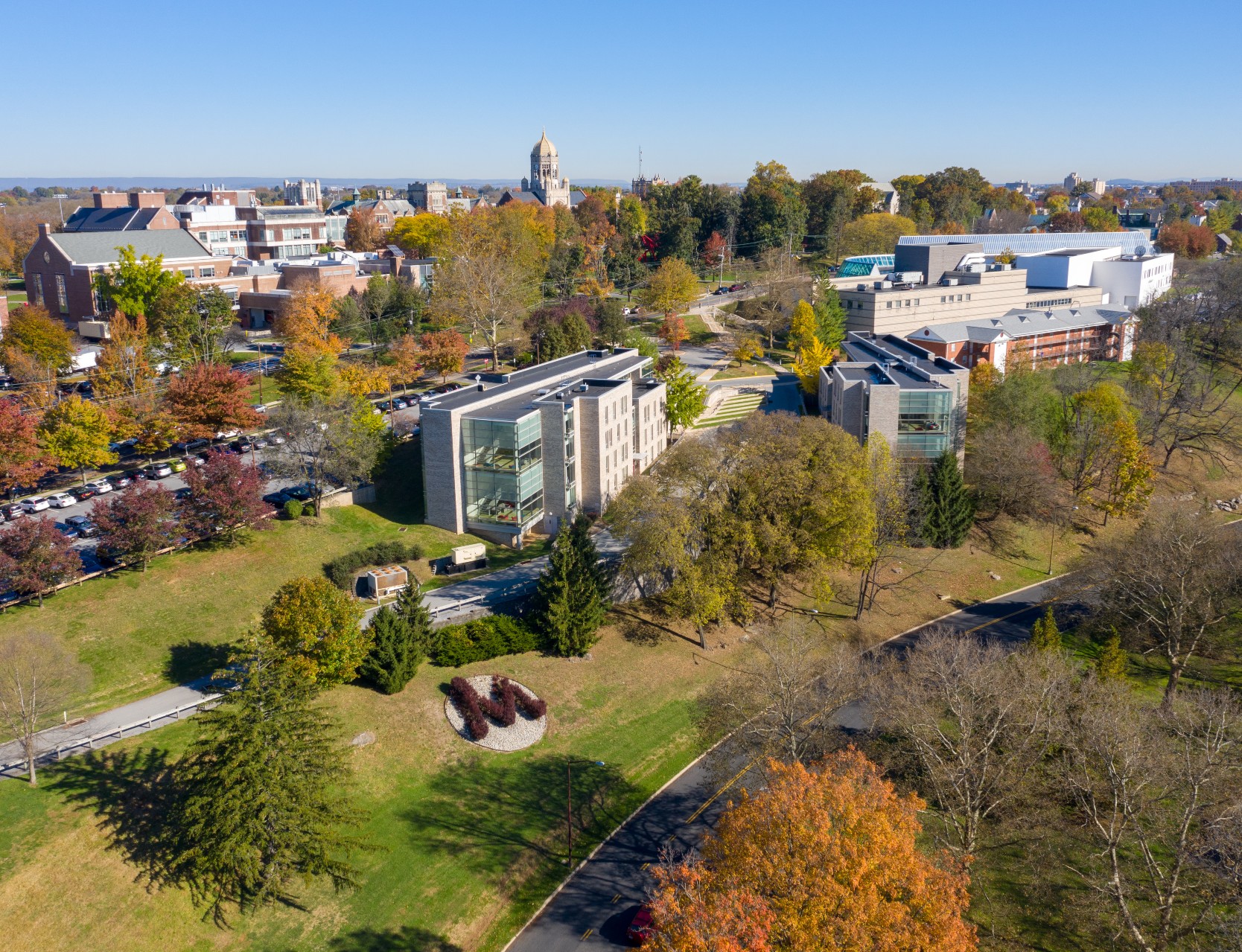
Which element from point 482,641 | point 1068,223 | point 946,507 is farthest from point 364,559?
point 1068,223

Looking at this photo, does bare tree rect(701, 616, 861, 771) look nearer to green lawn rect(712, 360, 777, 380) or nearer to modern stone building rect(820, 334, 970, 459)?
modern stone building rect(820, 334, 970, 459)

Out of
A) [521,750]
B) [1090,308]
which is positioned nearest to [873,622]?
[521,750]

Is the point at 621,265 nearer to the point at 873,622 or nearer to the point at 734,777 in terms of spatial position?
the point at 873,622

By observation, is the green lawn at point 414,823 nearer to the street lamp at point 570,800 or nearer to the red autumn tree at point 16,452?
the street lamp at point 570,800

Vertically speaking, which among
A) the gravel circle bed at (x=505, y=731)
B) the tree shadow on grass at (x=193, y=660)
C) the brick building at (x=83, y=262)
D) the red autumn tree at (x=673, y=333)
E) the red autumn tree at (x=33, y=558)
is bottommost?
the gravel circle bed at (x=505, y=731)

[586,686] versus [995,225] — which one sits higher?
[995,225]

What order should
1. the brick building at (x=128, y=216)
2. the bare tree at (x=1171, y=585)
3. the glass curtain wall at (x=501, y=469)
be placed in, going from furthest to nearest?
the brick building at (x=128, y=216), the glass curtain wall at (x=501, y=469), the bare tree at (x=1171, y=585)

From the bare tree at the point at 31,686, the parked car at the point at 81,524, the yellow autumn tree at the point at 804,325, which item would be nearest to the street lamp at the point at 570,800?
the bare tree at the point at 31,686
